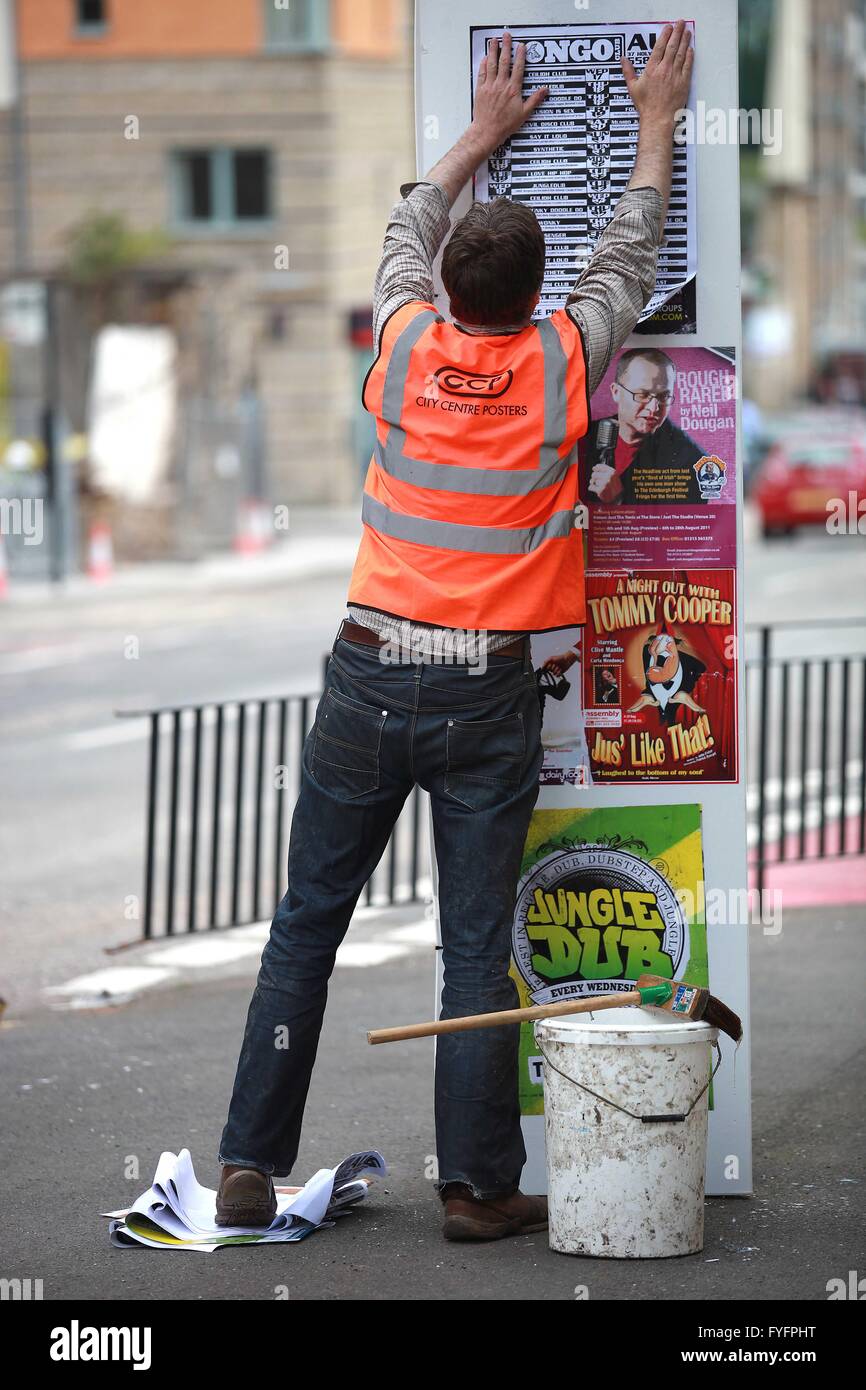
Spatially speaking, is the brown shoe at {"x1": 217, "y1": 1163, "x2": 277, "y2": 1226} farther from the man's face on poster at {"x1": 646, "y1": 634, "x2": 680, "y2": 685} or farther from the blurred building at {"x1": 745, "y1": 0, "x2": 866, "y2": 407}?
the blurred building at {"x1": 745, "y1": 0, "x2": 866, "y2": 407}

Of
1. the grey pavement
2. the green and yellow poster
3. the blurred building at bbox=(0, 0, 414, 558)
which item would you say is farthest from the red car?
the green and yellow poster

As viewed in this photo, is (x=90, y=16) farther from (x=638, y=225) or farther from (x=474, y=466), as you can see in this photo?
(x=474, y=466)

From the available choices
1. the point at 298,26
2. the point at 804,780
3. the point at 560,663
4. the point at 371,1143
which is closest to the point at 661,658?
the point at 560,663

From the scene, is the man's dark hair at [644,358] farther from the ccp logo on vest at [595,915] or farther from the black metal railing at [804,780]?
the black metal railing at [804,780]

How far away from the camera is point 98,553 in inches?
1057

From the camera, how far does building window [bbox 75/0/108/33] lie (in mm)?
43000

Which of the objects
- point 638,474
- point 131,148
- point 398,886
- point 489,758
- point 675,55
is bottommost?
point 398,886

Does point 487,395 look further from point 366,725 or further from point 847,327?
point 847,327

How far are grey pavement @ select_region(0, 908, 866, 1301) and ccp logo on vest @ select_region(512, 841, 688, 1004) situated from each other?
0.62 meters

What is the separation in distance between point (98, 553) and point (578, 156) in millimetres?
22409

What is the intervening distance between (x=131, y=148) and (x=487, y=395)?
4088 centimetres

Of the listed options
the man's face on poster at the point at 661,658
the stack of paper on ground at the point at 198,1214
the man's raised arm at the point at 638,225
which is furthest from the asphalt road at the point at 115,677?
the man's raised arm at the point at 638,225

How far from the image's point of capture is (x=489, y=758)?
4.66m
